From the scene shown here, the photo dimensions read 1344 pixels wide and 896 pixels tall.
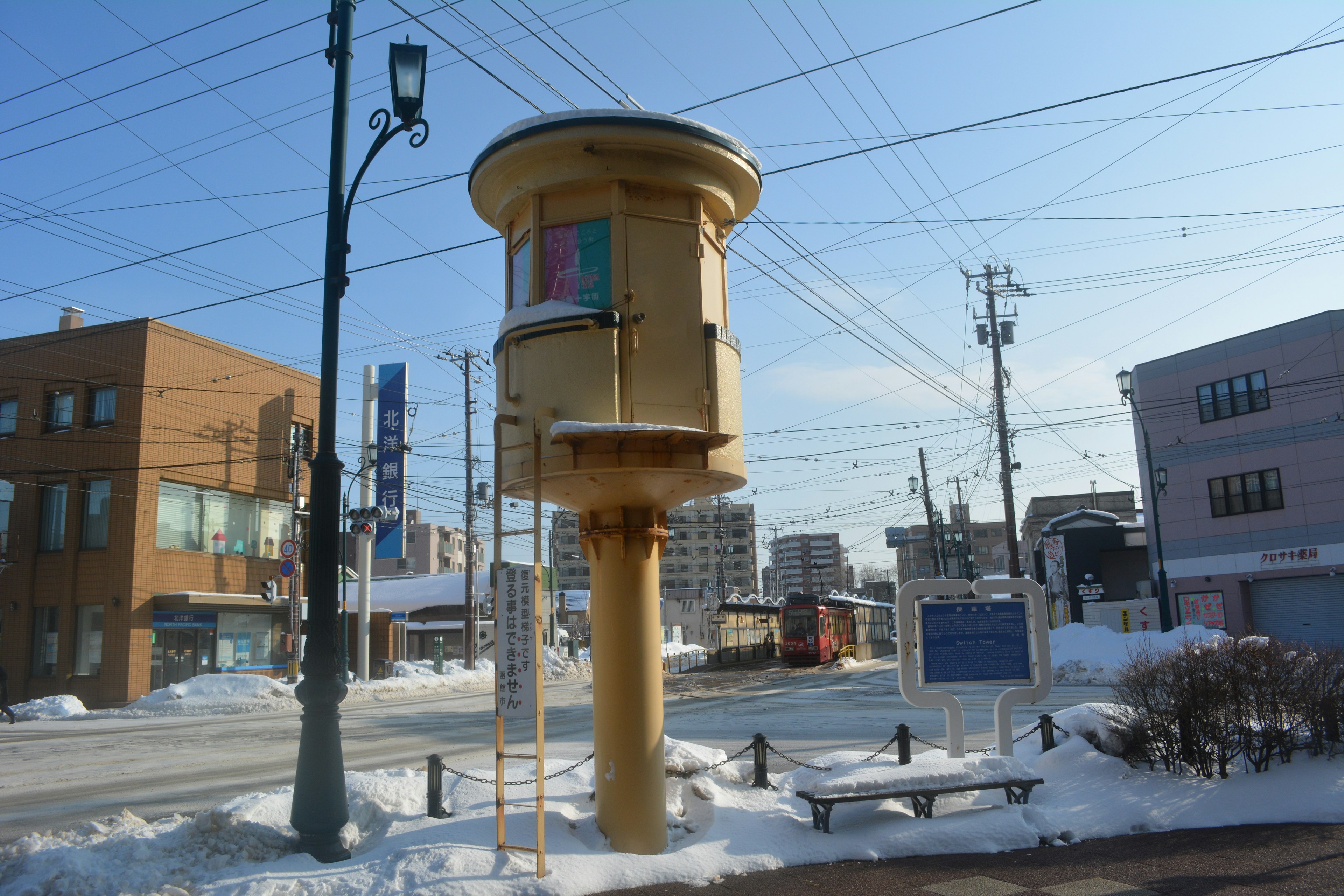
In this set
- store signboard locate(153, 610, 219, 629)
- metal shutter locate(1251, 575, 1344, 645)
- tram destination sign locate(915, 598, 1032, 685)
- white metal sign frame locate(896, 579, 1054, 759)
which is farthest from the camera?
metal shutter locate(1251, 575, 1344, 645)

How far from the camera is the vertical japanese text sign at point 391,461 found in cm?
3269

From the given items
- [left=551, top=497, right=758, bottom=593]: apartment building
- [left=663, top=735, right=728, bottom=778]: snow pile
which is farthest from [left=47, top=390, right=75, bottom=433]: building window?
[left=551, top=497, right=758, bottom=593]: apartment building

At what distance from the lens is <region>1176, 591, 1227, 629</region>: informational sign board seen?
37.7 meters

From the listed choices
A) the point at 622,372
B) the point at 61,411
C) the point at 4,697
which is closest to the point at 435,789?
the point at 622,372

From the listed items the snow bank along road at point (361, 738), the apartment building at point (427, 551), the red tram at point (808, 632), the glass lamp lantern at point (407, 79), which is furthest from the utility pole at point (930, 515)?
the apartment building at point (427, 551)

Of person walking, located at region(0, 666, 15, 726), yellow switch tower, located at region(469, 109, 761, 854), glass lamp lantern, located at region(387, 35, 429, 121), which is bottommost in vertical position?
person walking, located at region(0, 666, 15, 726)

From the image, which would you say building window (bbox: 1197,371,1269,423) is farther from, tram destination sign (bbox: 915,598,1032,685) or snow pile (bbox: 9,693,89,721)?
snow pile (bbox: 9,693,89,721)

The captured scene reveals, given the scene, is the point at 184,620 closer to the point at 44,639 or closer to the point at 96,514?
the point at 96,514

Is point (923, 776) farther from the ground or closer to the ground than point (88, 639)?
closer to the ground

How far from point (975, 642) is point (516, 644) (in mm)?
5650

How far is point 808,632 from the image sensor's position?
42.4 m

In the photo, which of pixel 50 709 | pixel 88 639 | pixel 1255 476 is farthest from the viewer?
pixel 1255 476

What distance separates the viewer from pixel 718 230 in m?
8.45

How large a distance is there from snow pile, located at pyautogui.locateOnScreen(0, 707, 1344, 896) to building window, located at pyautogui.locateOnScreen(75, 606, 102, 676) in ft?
84.8
